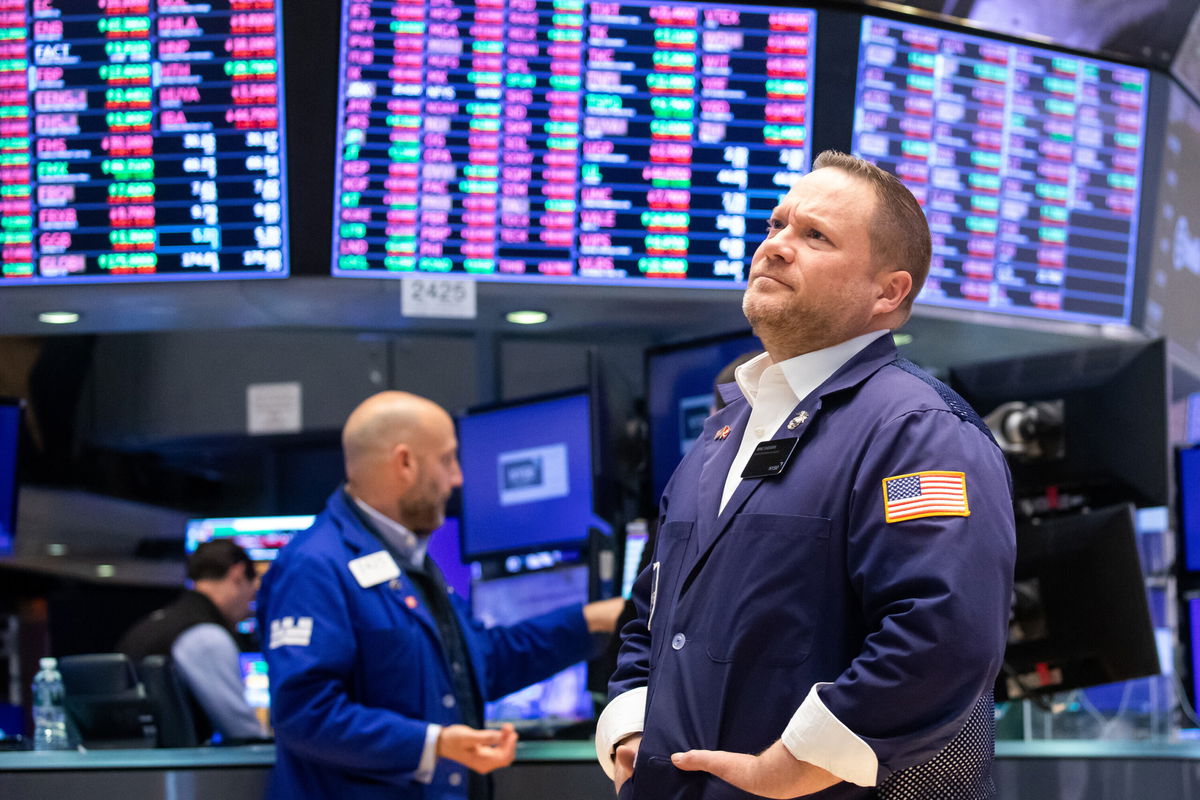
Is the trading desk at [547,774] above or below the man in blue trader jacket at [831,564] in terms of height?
below

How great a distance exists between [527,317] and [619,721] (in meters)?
2.37

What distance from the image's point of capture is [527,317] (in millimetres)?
3896

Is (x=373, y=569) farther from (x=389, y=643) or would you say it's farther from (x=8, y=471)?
(x=8, y=471)

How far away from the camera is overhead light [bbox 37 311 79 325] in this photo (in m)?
3.70

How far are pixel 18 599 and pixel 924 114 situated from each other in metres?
4.28

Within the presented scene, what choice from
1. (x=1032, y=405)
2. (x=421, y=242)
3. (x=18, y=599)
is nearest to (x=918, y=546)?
(x=1032, y=405)

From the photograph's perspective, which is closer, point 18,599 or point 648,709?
point 648,709

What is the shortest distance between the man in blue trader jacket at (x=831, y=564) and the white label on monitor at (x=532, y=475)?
2.01m

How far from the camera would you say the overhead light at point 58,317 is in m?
3.70

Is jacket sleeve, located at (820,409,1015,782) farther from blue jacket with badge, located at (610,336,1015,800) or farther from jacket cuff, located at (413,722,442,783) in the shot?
jacket cuff, located at (413,722,442,783)

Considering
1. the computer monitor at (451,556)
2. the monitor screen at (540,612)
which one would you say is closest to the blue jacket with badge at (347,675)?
the monitor screen at (540,612)

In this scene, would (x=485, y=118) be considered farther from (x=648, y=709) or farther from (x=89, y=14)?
(x=648, y=709)

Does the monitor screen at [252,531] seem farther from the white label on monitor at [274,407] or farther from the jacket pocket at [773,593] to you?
the jacket pocket at [773,593]

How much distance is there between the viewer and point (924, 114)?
12.3 feet
